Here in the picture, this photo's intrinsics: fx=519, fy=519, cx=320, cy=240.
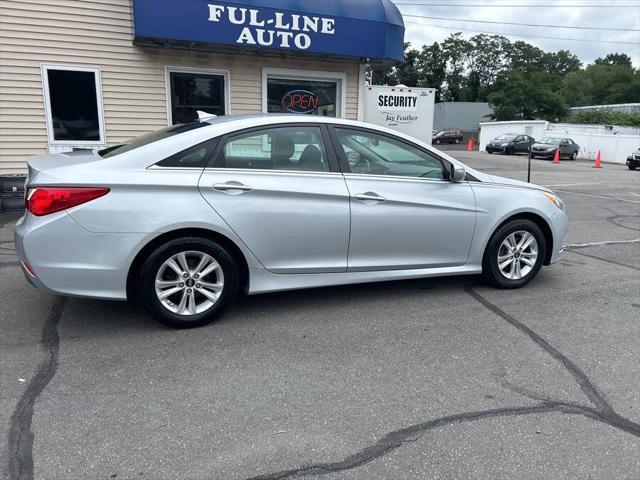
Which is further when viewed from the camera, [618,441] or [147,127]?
[147,127]

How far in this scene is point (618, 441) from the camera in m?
2.75

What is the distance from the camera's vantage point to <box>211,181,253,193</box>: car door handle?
12.7 feet

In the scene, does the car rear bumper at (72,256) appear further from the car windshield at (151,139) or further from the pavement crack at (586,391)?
the pavement crack at (586,391)

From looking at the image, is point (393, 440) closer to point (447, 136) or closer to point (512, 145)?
point (512, 145)

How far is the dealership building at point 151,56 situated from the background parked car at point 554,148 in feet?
83.2

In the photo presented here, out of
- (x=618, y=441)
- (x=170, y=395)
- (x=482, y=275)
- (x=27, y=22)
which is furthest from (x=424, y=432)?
(x=27, y=22)

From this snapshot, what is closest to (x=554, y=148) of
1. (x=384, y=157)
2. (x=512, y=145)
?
(x=512, y=145)

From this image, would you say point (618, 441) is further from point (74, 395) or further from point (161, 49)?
point (161, 49)

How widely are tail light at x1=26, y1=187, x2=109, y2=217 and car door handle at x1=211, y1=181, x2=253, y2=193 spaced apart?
0.87 metres

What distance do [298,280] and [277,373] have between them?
1037 mm

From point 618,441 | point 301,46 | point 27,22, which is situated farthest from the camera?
point 301,46

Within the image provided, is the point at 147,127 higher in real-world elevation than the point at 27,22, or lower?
lower

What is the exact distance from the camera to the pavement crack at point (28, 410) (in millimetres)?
2428

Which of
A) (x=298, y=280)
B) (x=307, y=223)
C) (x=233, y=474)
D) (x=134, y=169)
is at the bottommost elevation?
(x=233, y=474)
